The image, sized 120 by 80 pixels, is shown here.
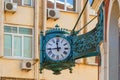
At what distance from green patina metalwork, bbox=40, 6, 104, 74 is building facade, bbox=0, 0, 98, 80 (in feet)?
48.1

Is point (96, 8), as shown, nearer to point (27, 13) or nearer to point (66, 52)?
point (66, 52)

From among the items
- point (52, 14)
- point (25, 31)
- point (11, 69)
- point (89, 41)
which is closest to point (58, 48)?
point (89, 41)

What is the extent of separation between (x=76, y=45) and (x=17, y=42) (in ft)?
52.9

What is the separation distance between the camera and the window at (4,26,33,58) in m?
28.6

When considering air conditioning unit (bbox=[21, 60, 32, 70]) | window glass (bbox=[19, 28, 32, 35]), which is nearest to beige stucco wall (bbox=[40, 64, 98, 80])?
air conditioning unit (bbox=[21, 60, 32, 70])

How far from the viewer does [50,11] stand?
29.1 meters

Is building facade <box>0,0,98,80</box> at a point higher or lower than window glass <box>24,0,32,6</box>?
lower

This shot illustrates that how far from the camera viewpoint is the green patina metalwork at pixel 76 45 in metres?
12.6

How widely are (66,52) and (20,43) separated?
52.6ft

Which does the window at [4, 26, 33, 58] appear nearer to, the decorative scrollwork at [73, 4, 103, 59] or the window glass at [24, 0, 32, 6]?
the window glass at [24, 0, 32, 6]

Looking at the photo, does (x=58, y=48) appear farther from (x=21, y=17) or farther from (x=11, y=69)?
(x=21, y=17)

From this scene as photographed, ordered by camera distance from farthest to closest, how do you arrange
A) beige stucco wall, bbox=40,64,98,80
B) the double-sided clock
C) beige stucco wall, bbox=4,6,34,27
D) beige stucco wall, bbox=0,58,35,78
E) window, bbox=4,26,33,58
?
beige stucco wall, bbox=40,64,98,80
window, bbox=4,26,33,58
beige stucco wall, bbox=4,6,34,27
beige stucco wall, bbox=0,58,35,78
the double-sided clock

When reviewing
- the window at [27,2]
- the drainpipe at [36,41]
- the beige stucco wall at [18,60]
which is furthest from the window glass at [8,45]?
the window at [27,2]

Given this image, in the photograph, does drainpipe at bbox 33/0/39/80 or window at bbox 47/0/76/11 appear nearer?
drainpipe at bbox 33/0/39/80
